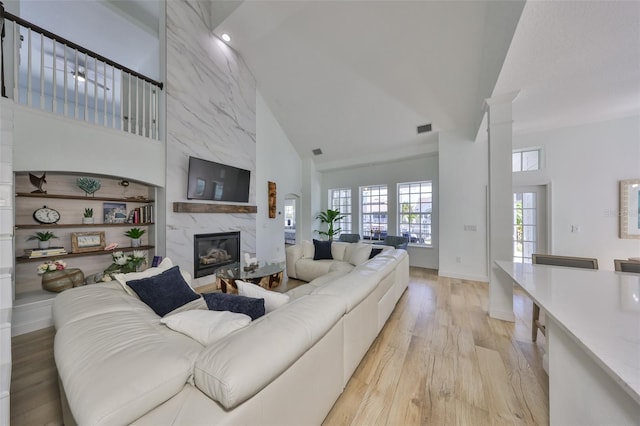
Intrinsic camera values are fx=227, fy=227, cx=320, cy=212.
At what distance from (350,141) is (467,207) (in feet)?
9.81

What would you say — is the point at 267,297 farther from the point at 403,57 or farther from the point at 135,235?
the point at 403,57

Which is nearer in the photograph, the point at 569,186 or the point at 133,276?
the point at 133,276

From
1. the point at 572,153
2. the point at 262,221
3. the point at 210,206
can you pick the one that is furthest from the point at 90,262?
the point at 572,153

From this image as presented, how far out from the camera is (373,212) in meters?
6.37

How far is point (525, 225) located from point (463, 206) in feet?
3.53

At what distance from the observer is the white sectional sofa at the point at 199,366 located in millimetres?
744

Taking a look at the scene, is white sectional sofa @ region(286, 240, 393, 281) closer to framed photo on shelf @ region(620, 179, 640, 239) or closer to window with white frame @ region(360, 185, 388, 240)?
window with white frame @ region(360, 185, 388, 240)

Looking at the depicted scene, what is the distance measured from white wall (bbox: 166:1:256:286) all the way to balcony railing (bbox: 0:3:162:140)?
1.29ft

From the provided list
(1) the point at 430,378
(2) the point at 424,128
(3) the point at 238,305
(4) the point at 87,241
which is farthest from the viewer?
(2) the point at 424,128

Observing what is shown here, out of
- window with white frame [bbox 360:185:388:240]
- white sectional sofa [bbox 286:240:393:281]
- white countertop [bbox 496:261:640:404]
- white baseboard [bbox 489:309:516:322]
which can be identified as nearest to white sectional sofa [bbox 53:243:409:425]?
white countertop [bbox 496:261:640:404]

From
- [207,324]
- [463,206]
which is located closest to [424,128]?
[463,206]

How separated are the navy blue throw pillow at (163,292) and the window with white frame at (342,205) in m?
5.17

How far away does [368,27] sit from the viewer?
348cm

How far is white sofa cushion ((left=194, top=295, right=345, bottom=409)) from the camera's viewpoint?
2.60ft
